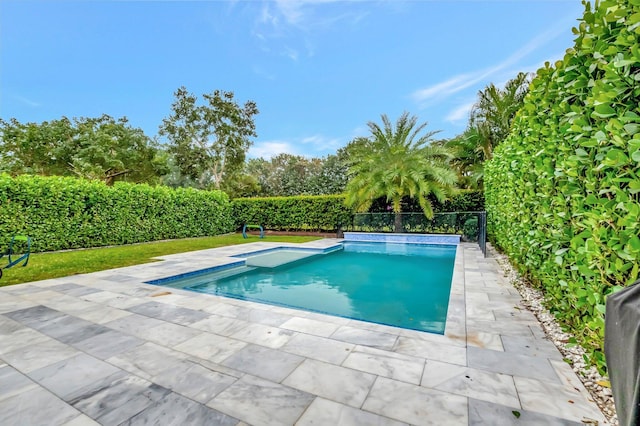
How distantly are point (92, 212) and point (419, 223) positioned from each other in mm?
13343

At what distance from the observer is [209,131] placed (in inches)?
965

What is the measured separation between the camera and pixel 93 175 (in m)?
20.2

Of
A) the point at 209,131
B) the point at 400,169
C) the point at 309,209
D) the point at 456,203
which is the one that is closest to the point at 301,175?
the point at 209,131

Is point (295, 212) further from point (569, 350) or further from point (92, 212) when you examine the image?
point (569, 350)

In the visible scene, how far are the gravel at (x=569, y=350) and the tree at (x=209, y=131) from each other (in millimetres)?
23636

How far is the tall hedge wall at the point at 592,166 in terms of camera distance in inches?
70.8

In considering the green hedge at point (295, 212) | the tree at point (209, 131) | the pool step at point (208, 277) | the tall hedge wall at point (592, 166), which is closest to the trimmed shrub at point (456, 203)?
the green hedge at point (295, 212)

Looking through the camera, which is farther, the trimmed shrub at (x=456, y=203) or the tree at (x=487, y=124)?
the trimmed shrub at (x=456, y=203)

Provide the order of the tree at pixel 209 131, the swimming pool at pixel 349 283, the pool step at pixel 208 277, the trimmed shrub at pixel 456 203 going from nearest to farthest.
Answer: the swimming pool at pixel 349 283
the pool step at pixel 208 277
the trimmed shrub at pixel 456 203
the tree at pixel 209 131

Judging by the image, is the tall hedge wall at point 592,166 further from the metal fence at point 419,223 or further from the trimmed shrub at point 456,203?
the trimmed shrub at point 456,203

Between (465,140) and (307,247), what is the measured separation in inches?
396

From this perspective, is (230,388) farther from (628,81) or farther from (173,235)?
(173,235)

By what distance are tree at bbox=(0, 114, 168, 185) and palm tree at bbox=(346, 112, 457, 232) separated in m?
18.5

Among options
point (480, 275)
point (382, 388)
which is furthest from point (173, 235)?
point (382, 388)
